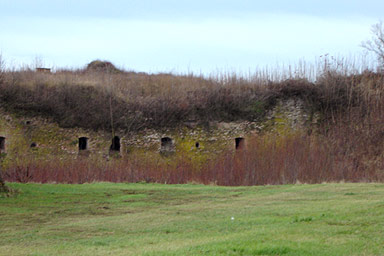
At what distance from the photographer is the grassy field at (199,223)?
22.4 ft

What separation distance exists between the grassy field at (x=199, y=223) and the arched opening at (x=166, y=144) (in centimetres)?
1240

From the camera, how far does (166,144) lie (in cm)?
2727

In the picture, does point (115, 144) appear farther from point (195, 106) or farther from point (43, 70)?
point (43, 70)

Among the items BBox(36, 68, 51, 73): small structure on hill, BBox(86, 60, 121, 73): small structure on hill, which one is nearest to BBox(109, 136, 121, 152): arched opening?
BBox(86, 60, 121, 73): small structure on hill

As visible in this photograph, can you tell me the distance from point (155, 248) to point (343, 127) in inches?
796

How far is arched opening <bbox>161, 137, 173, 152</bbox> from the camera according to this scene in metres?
27.0

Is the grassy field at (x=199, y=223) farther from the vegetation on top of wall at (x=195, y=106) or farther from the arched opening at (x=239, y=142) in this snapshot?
the arched opening at (x=239, y=142)

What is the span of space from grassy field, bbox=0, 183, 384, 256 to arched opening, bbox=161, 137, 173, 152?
12.4m

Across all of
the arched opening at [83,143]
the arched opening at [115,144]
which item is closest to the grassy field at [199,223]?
the arched opening at [83,143]

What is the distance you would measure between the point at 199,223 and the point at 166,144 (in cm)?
1828

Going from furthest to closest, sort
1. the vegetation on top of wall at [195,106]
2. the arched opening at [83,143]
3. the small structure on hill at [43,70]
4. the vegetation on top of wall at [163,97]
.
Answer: the small structure on hill at [43,70]
the arched opening at [83,143]
the vegetation on top of wall at [163,97]
the vegetation on top of wall at [195,106]

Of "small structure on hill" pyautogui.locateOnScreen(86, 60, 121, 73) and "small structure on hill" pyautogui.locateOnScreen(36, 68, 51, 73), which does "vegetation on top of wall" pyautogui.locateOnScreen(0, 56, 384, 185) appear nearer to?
"small structure on hill" pyautogui.locateOnScreen(36, 68, 51, 73)

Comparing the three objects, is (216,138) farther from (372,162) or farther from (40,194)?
(40,194)

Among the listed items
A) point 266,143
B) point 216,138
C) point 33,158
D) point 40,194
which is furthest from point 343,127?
point 40,194
